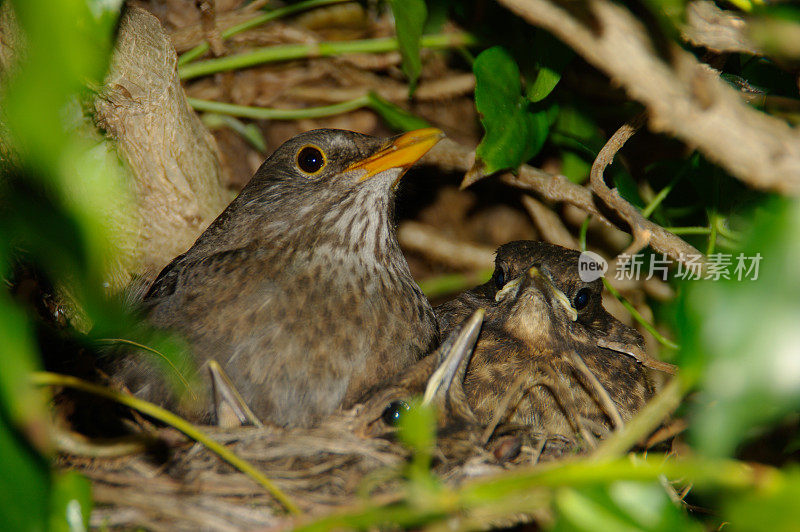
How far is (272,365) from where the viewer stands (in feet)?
5.84

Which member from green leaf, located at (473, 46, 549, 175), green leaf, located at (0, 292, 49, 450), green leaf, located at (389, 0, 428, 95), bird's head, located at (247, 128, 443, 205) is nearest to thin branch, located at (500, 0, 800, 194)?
green leaf, located at (473, 46, 549, 175)

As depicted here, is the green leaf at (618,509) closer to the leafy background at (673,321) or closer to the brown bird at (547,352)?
the leafy background at (673,321)

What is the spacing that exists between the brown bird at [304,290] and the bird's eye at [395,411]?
4.6 inches

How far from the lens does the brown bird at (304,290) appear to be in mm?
1789

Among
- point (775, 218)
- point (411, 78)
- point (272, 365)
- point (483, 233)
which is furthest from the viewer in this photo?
point (483, 233)

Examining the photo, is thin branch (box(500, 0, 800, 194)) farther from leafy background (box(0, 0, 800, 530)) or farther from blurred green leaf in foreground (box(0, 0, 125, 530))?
blurred green leaf in foreground (box(0, 0, 125, 530))

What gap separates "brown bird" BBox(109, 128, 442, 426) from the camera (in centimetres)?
179

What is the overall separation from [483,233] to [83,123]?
6.47ft

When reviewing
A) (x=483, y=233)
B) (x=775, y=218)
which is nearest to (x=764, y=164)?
(x=775, y=218)

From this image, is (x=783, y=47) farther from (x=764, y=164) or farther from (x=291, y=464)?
(x=291, y=464)

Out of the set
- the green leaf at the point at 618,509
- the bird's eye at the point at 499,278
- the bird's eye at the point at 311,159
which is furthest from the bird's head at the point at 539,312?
the green leaf at the point at 618,509

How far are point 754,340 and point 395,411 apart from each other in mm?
1068

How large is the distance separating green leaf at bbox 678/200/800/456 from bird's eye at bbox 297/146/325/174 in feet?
4.86

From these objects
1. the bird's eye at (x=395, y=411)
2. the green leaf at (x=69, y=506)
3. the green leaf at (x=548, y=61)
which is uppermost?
the green leaf at (x=548, y=61)
